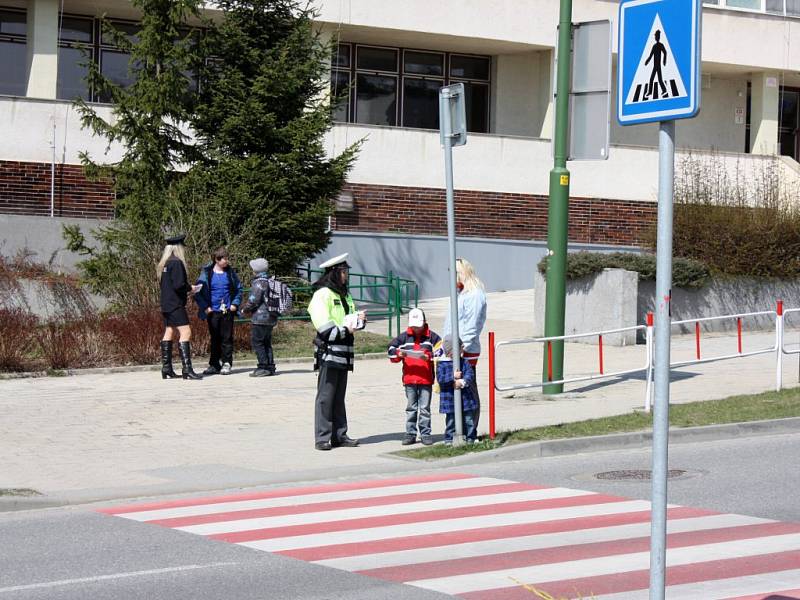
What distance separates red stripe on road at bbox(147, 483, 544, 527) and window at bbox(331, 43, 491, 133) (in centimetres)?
2271

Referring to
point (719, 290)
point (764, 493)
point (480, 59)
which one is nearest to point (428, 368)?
point (764, 493)

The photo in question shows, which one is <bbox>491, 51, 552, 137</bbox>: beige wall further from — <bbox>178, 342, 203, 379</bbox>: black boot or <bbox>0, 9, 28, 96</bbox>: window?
<bbox>178, 342, 203, 379</bbox>: black boot

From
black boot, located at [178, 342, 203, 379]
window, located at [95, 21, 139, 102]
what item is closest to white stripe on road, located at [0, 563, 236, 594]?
black boot, located at [178, 342, 203, 379]

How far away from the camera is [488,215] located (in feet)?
102

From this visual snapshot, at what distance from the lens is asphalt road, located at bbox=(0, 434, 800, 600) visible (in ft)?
23.7

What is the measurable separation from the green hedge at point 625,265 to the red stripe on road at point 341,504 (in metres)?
10.9

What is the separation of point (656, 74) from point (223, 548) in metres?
4.71

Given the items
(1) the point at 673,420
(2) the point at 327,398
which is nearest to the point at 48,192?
(2) the point at 327,398

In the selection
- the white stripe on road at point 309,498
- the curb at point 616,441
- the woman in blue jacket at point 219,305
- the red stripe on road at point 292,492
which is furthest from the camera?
the woman in blue jacket at point 219,305

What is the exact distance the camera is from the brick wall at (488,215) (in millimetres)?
29844

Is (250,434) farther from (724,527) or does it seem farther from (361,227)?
(361,227)

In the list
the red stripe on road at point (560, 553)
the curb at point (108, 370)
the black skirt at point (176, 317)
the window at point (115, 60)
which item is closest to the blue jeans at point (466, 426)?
the red stripe on road at point (560, 553)

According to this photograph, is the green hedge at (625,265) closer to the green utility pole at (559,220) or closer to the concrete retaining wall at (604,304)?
the concrete retaining wall at (604,304)

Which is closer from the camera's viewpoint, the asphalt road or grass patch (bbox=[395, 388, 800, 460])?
the asphalt road
